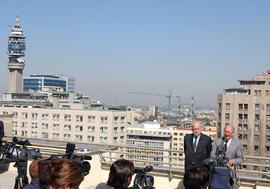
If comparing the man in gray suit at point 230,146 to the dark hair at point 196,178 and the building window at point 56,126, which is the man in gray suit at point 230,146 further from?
the building window at point 56,126

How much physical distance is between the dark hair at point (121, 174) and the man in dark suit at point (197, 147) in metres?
2.84

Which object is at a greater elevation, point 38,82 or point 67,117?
point 38,82

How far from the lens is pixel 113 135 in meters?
68.9

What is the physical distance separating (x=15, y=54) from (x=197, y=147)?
140 m

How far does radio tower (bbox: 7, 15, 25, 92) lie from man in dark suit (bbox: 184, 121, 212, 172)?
138505mm

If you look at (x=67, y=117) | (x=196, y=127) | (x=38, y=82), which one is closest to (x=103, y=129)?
(x=67, y=117)

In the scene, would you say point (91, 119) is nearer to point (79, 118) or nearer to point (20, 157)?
point (79, 118)

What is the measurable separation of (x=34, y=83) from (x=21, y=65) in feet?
150

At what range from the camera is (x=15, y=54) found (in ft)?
453

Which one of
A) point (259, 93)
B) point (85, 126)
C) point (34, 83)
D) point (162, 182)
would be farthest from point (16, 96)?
point (162, 182)

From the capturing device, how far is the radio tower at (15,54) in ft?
450

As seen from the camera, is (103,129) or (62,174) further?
(103,129)

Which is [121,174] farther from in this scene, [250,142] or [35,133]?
[35,133]

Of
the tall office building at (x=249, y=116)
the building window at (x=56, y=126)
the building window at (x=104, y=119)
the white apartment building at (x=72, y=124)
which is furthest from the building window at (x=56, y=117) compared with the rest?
the tall office building at (x=249, y=116)
